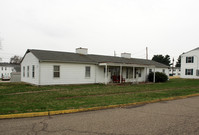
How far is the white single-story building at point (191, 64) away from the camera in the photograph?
3406 cm

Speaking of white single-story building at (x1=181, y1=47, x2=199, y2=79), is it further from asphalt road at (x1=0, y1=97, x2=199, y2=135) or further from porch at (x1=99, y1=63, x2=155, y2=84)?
asphalt road at (x1=0, y1=97, x2=199, y2=135)

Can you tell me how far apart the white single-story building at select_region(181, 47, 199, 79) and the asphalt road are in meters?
33.2

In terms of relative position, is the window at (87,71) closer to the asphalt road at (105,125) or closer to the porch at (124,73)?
the porch at (124,73)

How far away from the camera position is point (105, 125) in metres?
4.85

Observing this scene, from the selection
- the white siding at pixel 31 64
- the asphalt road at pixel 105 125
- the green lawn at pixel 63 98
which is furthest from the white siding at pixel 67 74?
the asphalt road at pixel 105 125

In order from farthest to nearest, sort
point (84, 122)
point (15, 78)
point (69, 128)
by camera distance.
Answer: point (15, 78)
point (84, 122)
point (69, 128)

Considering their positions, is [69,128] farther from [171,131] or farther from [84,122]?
[171,131]

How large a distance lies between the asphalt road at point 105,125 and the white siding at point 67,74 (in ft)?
37.7

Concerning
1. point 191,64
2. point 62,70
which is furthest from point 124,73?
point 191,64

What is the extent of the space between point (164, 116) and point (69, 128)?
3619 mm

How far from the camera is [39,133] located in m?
4.19

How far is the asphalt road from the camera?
4.28 metres

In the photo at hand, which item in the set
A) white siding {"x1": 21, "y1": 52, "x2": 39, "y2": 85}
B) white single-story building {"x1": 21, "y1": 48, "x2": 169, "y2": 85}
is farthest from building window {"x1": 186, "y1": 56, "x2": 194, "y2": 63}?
white siding {"x1": 21, "y1": 52, "x2": 39, "y2": 85}

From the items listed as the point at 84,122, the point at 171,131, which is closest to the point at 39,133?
the point at 84,122
